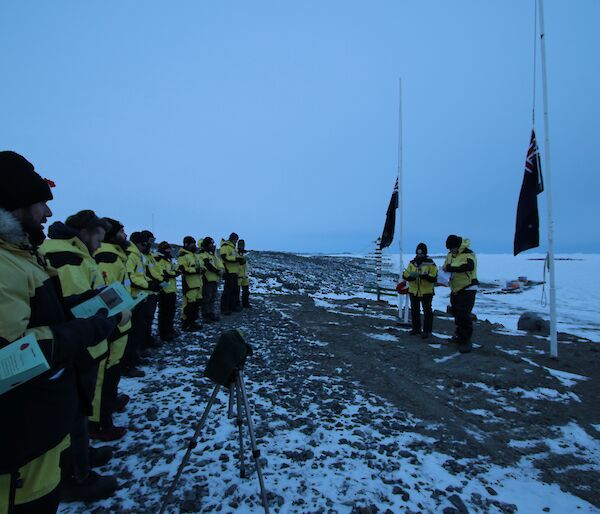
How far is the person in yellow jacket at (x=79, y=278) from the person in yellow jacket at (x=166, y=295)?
19.1 feet

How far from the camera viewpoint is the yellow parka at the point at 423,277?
10.8m

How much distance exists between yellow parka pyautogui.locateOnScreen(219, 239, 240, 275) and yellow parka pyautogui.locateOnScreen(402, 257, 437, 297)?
21.7ft

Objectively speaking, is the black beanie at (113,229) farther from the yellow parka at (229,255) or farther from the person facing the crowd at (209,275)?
the yellow parka at (229,255)

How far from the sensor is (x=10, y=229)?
2.09m

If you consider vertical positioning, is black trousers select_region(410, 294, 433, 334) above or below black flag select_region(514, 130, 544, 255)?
below

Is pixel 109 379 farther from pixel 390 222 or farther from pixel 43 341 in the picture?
pixel 390 222

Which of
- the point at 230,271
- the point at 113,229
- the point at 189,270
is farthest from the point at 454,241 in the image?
the point at 113,229

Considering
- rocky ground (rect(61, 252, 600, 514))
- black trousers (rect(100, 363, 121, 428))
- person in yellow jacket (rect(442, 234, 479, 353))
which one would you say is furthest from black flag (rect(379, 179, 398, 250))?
black trousers (rect(100, 363, 121, 428))

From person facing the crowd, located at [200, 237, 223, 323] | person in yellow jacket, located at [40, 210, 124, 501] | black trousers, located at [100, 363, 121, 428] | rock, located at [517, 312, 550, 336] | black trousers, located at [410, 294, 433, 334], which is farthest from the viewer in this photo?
rock, located at [517, 312, 550, 336]

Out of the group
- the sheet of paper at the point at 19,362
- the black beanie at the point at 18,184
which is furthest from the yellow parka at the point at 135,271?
the sheet of paper at the point at 19,362

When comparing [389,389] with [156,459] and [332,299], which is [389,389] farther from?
[332,299]

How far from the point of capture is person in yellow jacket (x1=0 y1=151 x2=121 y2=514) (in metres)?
2.02

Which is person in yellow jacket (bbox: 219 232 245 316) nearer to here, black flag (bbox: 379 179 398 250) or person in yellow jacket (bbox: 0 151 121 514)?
black flag (bbox: 379 179 398 250)

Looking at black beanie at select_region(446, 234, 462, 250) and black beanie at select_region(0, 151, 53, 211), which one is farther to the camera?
black beanie at select_region(446, 234, 462, 250)
